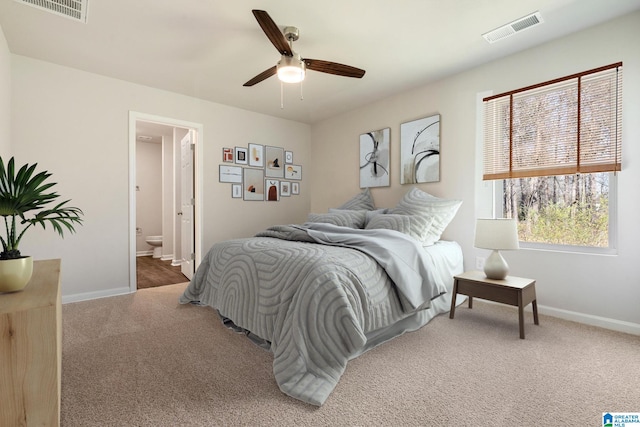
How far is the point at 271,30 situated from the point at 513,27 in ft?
6.32

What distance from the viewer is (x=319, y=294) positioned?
1757 mm

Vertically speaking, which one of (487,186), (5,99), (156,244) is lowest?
(156,244)

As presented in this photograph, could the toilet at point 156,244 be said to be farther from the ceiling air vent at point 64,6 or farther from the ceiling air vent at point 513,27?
the ceiling air vent at point 513,27

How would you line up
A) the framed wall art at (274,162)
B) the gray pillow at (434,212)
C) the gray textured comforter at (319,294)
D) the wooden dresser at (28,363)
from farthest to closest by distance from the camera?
the framed wall art at (274,162), the gray pillow at (434,212), the gray textured comforter at (319,294), the wooden dresser at (28,363)

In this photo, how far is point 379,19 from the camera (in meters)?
2.38

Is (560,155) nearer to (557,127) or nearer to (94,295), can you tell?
(557,127)

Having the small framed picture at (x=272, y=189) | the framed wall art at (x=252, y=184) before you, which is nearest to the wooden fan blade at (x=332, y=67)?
the framed wall art at (x=252, y=184)

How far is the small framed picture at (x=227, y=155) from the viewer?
168 inches

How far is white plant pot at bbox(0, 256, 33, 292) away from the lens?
3.75 feet

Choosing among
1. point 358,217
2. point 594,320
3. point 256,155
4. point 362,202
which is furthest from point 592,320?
point 256,155

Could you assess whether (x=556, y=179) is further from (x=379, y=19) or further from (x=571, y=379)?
(x=379, y=19)

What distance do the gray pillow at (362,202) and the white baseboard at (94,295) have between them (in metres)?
2.82

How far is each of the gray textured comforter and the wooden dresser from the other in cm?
97

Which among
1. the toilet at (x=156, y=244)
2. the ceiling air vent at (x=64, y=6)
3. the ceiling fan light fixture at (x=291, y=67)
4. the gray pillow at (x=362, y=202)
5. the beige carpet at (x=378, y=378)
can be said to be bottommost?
the beige carpet at (x=378, y=378)
